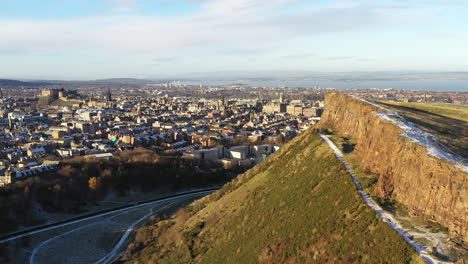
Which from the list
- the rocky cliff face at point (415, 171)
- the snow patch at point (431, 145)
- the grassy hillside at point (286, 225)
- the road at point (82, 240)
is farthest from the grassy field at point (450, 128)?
the road at point (82, 240)

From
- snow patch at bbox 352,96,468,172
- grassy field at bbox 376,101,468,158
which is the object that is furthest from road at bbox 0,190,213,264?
grassy field at bbox 376,101,468,158

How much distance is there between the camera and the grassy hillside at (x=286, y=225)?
959 cm

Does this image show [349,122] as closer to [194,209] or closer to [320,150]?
[320,150]

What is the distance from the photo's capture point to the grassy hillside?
31.5 feet

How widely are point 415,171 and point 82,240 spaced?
16.9 metres

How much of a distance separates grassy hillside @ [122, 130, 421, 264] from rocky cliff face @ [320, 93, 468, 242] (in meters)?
1.04

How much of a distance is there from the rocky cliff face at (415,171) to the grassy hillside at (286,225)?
104 centimetres

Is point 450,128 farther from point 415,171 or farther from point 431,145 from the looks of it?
point 415,171

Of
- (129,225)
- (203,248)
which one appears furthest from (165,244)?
(129,225)

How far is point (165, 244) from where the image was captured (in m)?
17.4

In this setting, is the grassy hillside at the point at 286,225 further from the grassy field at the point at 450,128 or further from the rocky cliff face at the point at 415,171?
the grassy field at the point at 450,128

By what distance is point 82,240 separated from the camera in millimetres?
21156

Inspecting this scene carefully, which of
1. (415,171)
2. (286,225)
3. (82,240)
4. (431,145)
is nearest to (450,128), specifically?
(431,145)

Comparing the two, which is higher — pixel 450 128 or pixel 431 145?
pixel 431 145
